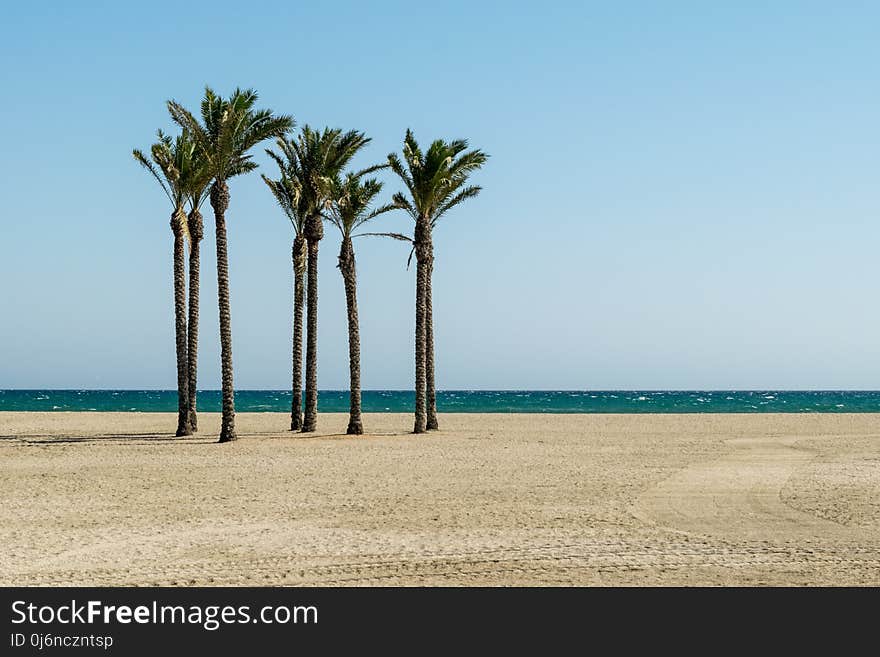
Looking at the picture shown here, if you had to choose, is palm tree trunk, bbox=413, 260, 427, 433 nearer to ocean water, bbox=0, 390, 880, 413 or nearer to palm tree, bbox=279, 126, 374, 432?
palm tree, bbox=279, 126, 374, 432

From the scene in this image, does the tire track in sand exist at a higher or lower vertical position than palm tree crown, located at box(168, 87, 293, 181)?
lower

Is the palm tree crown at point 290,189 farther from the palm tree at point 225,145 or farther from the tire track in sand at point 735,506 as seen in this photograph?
the tire track in sand at point 735,506

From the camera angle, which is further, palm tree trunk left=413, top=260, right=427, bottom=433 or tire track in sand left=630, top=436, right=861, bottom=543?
palm tree trunk left=413, top=260, right=427, bottom=433

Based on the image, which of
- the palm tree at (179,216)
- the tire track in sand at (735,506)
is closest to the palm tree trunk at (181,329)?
the palm tree at (179,216)

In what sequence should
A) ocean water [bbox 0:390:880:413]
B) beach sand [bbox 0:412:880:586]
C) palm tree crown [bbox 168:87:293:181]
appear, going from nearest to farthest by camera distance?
beach sand [bbox 0:412:880:586] < palm tree crown [bbox 168:87:293:181] < ocean water [bbox 0:390:880:413]

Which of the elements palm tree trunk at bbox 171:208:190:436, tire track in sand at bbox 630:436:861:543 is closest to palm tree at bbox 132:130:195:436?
palm tree trunk at bbox 171:208:190:436

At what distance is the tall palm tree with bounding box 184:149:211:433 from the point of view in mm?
32531

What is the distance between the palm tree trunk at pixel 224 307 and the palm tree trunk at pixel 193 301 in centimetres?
214

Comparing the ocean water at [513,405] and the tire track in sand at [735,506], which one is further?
the ocean water at [513,405]

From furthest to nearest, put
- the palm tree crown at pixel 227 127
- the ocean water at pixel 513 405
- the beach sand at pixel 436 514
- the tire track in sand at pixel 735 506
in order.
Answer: the ocean water at pixel 513 405 < the palm tree crown at pixel 227 127 < the tire track in sand at pixel 735 506 < the beach sand at pixel 436 514

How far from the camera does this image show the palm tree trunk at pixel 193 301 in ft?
109

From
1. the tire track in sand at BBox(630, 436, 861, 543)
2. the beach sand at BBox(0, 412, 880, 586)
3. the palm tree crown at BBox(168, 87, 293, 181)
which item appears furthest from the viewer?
the palm tree crown at BBox(168, 87, 293, 181)

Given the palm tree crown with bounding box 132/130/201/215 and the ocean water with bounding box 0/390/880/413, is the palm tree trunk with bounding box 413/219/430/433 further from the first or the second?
the ocean water with bounding box 0/390/880/413

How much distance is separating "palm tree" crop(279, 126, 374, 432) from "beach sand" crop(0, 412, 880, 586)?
8.15 metres
